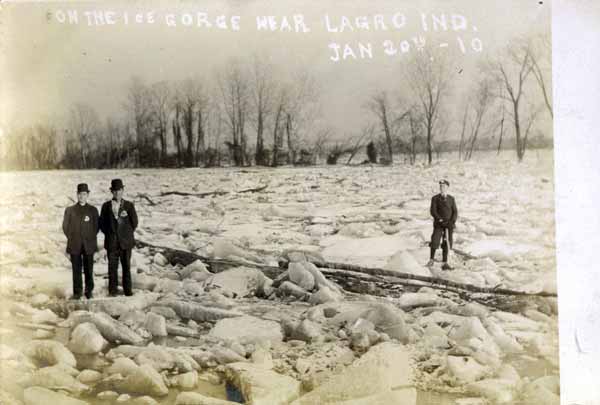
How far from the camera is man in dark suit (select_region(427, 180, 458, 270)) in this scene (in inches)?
108

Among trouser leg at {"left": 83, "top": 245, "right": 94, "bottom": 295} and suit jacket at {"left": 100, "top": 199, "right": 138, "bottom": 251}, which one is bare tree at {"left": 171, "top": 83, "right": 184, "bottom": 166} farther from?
trouser leg at {"left": 83, "top": 245, "right": 94, "bottom": 295}

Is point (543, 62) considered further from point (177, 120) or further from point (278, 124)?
point (177, 120)

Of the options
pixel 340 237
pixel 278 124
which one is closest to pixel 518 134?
pixel 340 237

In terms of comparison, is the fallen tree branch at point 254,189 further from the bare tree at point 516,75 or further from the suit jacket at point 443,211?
the bare tree at point 516,75

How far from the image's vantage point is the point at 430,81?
2.75 metres

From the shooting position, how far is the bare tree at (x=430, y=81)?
2.76m

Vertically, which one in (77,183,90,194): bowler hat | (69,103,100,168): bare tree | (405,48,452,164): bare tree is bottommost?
(77,183,90,194): bowler hat

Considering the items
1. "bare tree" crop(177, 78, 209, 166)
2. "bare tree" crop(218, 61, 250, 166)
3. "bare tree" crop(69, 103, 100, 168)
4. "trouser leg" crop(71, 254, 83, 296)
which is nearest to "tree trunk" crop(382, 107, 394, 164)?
"bare tree" crop(218, 61, 250, 166)

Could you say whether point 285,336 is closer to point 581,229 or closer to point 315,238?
point 315,238

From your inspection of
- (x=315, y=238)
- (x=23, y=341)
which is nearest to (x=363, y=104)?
(x=315, y=238)

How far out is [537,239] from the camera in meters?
2.72

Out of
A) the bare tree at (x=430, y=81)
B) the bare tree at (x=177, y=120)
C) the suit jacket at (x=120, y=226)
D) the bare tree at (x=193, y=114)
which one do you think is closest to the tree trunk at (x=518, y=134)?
the bare tree at (x=430, y=81)

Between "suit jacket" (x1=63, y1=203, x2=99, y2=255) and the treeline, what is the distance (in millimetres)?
252

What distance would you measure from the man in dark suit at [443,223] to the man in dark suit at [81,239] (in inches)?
69.4
